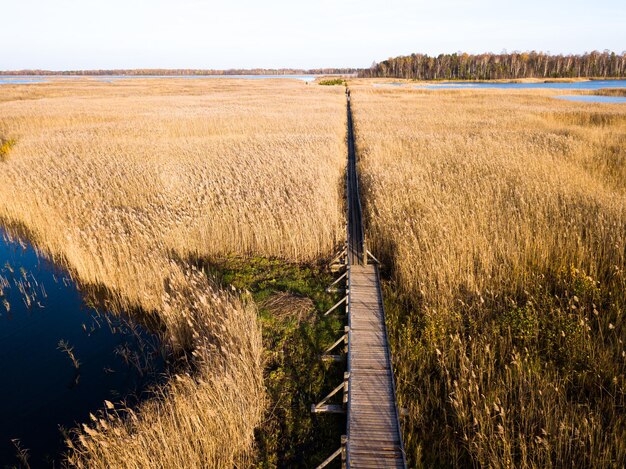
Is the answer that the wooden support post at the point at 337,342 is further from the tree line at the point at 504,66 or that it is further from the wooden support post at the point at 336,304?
the tree line at the point at 504,66

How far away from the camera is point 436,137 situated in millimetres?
18734

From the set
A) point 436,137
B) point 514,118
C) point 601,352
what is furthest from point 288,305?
point 514,118

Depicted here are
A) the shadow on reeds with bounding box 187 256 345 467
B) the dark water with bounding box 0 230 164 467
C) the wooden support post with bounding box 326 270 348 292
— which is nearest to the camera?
the shadow on reeds with bounding box 187 256 345 467

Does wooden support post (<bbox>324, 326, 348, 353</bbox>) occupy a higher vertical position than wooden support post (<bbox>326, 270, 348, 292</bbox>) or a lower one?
lower

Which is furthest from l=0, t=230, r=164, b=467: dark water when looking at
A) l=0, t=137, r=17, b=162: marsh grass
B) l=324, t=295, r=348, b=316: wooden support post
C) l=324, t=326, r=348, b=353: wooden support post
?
l=0, t=137, r=17, b=162: marsh grass

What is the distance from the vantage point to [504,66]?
420 ft

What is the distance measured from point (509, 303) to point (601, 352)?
4.28 feet

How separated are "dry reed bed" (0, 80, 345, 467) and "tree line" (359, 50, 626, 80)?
12795 centimetres

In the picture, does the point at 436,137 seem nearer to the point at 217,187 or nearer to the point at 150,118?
the point at 217,187

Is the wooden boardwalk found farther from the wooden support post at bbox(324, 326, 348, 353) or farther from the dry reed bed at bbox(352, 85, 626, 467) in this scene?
the dry reed bed at bbox(352, 85, 626, 467)

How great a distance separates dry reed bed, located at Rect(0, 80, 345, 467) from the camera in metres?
3.57

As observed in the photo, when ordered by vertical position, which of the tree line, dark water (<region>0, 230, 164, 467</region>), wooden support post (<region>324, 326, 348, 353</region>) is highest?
the tree line

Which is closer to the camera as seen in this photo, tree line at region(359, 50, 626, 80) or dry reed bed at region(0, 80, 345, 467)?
dry reed bed at region(0, 80, 345, 467)

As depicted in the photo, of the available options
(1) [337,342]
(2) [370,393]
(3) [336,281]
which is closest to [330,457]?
(2) [370,393]
